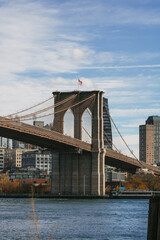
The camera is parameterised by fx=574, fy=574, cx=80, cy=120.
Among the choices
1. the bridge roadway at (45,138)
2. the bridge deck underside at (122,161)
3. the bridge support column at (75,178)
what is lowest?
the bridge support column at (75,178)

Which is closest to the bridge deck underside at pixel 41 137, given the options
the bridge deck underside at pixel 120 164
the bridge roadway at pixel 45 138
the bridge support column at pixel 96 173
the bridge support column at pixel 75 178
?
the bridge roadway at pixel 45 138

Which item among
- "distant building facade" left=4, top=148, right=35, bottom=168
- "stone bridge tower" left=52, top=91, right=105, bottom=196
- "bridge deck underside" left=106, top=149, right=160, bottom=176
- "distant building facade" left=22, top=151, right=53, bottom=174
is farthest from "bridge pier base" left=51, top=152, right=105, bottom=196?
"distant building facade" left=4, top=148, right=35, bottom=168

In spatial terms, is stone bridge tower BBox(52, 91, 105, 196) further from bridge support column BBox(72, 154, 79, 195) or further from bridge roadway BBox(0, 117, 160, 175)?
bridge roadway BBox(0, 117, 160, 175)

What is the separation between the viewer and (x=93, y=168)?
71.3m

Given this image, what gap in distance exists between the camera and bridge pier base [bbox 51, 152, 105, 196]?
71.2 meters

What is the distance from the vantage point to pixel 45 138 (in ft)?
198

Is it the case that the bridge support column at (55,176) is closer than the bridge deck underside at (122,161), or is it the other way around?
the bridge support column at (55,176)

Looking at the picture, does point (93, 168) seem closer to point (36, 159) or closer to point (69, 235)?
point (69, 235)

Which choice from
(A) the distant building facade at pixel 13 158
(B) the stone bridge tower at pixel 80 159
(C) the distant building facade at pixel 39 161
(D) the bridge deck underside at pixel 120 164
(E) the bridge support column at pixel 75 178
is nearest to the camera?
(B) the stone bridge tower at pixel 80 159

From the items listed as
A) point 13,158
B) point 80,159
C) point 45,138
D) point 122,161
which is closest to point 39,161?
point 13,158

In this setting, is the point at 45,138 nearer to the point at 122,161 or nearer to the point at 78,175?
the point at 78,175

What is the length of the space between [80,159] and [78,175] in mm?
2038

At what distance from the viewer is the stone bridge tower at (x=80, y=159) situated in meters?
71.1

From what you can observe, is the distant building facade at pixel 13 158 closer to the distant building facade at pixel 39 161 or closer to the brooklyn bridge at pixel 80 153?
the distant building facade at pixel 39 161
